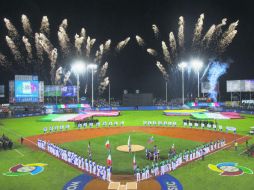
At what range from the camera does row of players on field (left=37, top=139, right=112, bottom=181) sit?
24328 millimetres

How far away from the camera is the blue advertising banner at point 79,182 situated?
74.4 ft

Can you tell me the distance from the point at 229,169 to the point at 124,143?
16.4 m

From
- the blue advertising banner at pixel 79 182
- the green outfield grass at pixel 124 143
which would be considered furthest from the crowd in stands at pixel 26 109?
the blue advertising banner at pixel 79 182

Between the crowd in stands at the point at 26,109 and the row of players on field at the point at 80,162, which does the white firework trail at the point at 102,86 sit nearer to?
the crowd in stands at the point at 26,109

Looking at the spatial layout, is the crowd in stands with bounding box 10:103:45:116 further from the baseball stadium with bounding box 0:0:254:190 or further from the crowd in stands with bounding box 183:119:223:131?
the crowd in stands with bounding box 183:119:223:131

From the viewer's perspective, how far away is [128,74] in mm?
113062

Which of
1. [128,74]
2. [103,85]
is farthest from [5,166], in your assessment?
[128,74]

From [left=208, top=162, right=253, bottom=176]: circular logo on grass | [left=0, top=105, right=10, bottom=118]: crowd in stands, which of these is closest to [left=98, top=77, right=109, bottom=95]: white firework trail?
[left=0, top=105, right=10, bottom=118]: crowd in stands

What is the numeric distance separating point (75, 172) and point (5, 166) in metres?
8.03

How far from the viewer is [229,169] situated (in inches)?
1046

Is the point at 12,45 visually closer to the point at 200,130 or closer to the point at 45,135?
the point at 45,135

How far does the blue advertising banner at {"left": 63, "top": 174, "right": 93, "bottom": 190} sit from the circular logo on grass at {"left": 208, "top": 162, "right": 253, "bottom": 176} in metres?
12.0

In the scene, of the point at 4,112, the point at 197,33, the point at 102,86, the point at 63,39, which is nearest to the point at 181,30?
the point at 197,33

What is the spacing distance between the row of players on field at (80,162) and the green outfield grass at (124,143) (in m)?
1.91
